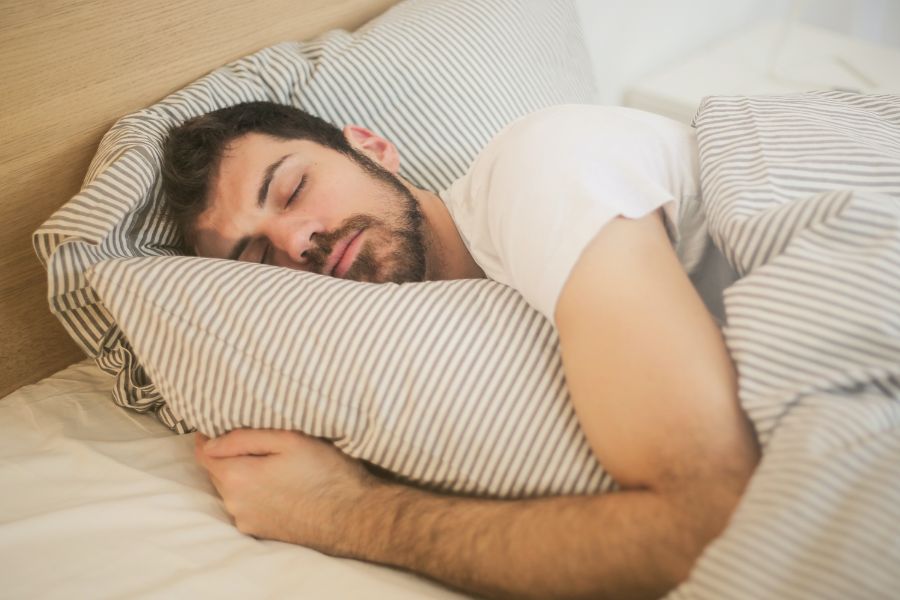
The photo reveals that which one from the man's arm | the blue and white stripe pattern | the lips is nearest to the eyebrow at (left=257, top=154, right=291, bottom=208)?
the lips

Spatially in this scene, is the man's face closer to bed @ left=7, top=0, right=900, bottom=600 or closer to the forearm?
bed @ left=7, top=0, right=900, bottom=600

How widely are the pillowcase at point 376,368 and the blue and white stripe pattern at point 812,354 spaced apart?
16 centimetres

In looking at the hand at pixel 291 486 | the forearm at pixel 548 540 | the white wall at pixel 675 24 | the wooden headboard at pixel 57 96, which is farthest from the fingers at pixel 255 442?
the white wall at pixel 675 24

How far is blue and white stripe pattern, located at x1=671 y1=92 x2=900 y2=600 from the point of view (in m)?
0.50

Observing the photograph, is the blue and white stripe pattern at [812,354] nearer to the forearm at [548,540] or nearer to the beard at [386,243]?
the forearm at [548,540]

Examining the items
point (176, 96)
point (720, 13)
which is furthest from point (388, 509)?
point (720, 13)

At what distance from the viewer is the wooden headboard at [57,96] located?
880 millimetres

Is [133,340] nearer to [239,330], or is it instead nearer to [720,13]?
[239,330]

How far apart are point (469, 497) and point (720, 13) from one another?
2.03 m

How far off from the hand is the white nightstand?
1355 mm

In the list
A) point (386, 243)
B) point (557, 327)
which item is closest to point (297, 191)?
point (386, 243)

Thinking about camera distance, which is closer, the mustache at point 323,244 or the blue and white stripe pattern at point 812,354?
the blue and white stripe pattern at point 812,354

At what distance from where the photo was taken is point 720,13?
2.16 metres

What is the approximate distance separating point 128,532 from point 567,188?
0.57 metres
